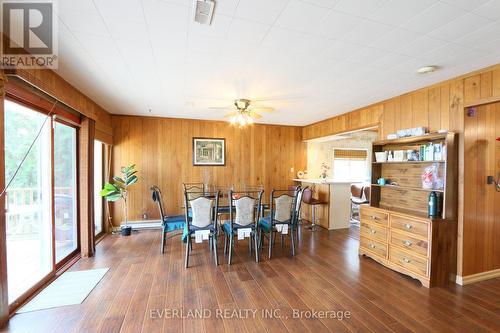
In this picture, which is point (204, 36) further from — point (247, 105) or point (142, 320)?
point (142, 320)

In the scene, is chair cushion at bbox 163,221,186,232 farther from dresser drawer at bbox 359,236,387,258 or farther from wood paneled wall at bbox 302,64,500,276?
wood paneled wall at bbox 302,64,500,276

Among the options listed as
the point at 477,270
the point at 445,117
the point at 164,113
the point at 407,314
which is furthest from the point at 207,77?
the point at 477,270

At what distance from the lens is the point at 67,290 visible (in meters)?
2.53

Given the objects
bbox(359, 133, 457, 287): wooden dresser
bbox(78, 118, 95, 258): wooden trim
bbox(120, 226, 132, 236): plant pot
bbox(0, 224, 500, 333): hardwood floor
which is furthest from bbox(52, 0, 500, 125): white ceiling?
bbox(120, 226, 132, 236): plant pot

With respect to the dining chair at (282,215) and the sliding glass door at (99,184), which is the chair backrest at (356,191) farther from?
the sliding glass door at (99,184)

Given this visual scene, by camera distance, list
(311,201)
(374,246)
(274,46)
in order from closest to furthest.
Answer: (274,46) < (374,246) < (311,201)

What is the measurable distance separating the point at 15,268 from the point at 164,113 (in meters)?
3.40

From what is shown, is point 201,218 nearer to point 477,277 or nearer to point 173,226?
point 173,226

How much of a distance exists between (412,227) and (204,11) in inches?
130

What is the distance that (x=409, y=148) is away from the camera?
11.2ft

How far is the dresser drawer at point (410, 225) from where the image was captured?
8.86 feet

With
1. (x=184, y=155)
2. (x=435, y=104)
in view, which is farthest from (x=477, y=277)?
(x=184, y=155)

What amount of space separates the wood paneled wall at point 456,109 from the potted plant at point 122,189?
4824 millimetres

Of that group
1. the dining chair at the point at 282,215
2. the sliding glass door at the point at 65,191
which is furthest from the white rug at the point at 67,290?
the dining chair at the point at 282,215
